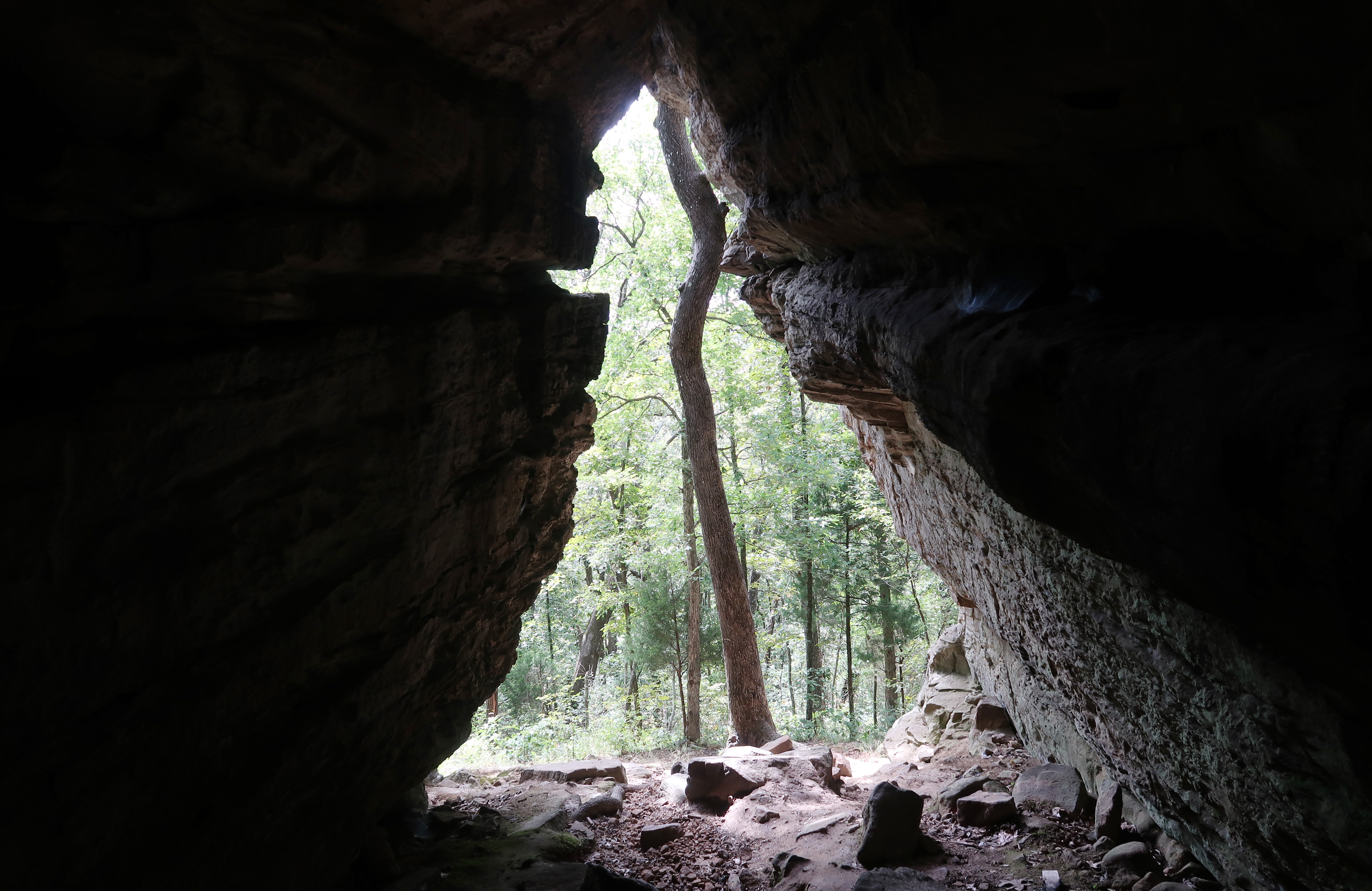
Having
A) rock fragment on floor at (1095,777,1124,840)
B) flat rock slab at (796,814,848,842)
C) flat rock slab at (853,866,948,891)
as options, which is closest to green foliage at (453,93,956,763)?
flat rock slab at (796,814,848,842)

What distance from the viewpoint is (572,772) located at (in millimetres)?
8312

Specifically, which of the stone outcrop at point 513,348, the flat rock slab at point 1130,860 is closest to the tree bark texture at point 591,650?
the stone outcrop at point 513,348

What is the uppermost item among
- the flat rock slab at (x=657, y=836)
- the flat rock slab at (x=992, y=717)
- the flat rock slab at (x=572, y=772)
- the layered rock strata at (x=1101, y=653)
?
the layered rock strata at (x=1101, y=653)

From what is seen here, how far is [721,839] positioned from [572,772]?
2232mm

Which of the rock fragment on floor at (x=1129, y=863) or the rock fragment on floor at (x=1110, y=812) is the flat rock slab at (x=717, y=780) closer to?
the rock fragment on floor at (x=1110, y=812)

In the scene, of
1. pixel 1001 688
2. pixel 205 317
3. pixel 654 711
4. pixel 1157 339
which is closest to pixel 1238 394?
pixel 1157 339

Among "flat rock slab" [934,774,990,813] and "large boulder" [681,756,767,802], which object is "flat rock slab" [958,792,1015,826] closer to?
"flat rock slab" [934,774,990,813]

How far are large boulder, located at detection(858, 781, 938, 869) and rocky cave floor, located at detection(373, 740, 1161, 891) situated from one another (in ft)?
0.32

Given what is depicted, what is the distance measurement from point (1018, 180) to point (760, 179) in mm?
2249

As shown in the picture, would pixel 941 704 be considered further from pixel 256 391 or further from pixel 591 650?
pixel 591 650

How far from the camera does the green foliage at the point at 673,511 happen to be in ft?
52.5

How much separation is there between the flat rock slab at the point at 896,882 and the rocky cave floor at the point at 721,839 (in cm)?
2

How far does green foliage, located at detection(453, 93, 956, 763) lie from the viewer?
52.5ft

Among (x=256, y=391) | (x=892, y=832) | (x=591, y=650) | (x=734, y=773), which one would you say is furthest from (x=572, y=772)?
(x=591, y=650)
